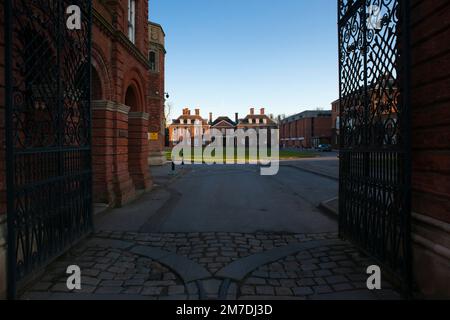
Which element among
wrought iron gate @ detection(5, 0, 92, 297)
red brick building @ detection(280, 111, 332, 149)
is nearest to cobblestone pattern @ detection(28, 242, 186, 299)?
wrought iron gate @ detection(5, 0, 92, 297)

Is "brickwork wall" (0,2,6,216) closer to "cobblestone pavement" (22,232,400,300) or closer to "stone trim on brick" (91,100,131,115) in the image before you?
"cobblestone pavement" (22,232,400,300)

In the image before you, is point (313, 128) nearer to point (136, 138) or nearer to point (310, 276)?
point (136, 138)

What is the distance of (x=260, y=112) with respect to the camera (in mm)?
98125

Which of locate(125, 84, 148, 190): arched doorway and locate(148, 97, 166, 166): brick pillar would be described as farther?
locate(148, 97, 166, 166): brick pillar

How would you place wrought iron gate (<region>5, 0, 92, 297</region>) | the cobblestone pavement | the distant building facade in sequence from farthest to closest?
the distant building facade
the cobblestone pavement
wrought iron gate (<region>5, 0, 92, 297</region>)

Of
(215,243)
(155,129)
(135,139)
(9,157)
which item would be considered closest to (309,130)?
(155,129)

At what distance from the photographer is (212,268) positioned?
169 inches

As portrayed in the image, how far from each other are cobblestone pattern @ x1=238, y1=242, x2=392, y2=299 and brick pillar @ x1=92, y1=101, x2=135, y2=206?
18.3 feet

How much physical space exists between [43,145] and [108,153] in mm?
4111

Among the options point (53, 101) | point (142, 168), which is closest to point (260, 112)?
point (142, 168)

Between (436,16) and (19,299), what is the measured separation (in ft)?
19.0

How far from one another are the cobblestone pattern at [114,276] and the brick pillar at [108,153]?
11.1 ft

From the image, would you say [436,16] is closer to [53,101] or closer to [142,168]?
[53,101]

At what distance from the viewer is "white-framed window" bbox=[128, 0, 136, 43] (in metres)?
10.6
